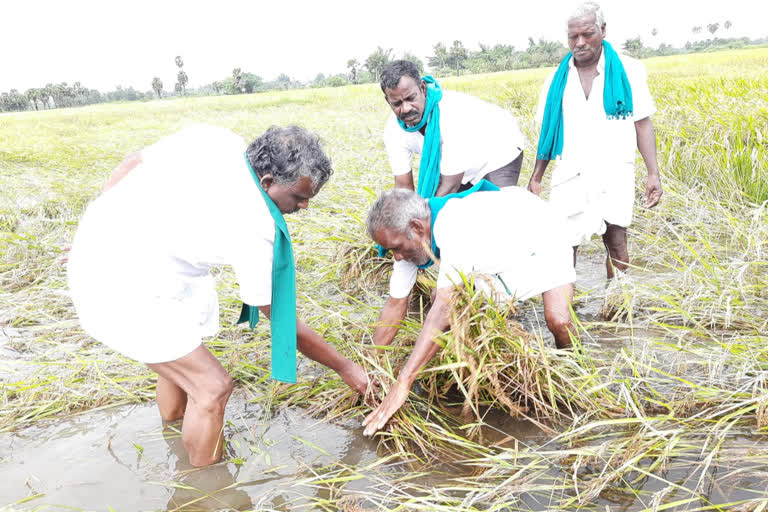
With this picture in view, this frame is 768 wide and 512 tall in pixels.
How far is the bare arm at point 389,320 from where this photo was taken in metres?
2.83

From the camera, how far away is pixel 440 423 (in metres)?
2.43

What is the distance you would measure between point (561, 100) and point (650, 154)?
62cm

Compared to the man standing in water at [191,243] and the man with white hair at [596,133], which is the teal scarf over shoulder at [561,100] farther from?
the man standing in water at [191,243]

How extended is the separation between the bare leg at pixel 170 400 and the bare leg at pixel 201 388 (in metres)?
0.42

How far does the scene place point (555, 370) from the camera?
7.67ft

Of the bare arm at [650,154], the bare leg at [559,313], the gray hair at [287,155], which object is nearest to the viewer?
the gray hair at [287,155]

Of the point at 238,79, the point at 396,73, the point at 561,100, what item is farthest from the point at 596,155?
the point at 238,79

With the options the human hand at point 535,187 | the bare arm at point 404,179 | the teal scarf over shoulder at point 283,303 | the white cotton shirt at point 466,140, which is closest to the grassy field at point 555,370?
the teal scarf over shoulder at point 283,303

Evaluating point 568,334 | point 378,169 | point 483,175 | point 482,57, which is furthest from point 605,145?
point 482,57

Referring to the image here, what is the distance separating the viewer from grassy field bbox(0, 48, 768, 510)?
1.95 m

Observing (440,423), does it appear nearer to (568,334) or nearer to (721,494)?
(568,334)

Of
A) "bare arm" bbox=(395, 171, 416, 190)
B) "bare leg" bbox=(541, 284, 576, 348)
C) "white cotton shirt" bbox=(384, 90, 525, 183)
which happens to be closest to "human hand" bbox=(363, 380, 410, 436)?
"bare leg" bbox=(541, 284, 576, 348)

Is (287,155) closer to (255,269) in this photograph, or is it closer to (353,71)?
(255,269)

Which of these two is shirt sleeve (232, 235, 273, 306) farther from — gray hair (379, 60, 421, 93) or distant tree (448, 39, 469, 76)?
distant tree (448, 39, 469, 76)
